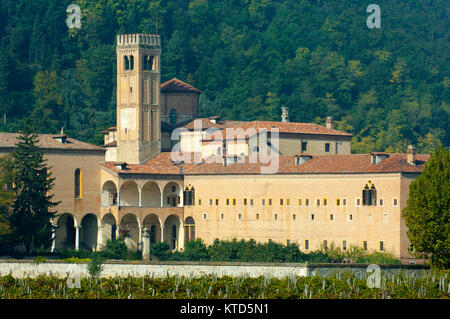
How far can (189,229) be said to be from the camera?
9069 cm

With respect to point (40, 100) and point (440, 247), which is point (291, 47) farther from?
point (440, 247)

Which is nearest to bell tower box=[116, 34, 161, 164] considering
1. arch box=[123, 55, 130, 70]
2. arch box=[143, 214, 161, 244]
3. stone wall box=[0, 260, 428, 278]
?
arch box=[123, 55, 130, 70]

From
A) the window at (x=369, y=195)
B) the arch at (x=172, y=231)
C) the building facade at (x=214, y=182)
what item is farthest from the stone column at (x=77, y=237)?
the window at (x=369, y=195)

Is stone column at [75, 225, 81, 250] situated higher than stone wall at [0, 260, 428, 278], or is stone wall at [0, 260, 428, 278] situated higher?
stone column at [75, 225, 81, 250]

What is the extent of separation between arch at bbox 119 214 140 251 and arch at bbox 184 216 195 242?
2988 millimetres

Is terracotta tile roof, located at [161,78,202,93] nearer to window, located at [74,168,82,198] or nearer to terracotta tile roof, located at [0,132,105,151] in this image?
terracotta tile roof, located at [0,132,105,151]

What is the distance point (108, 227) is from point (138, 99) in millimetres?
10871

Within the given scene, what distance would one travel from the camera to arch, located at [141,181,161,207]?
91.2 m

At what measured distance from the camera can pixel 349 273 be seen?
69.2 metres

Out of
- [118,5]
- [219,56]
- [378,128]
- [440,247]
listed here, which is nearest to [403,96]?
[378,128]

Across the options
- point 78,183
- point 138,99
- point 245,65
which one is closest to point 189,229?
point 78,183

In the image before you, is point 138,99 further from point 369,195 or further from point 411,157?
point 411,157

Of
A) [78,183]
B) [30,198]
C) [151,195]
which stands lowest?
[30,198]

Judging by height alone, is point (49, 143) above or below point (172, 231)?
above
